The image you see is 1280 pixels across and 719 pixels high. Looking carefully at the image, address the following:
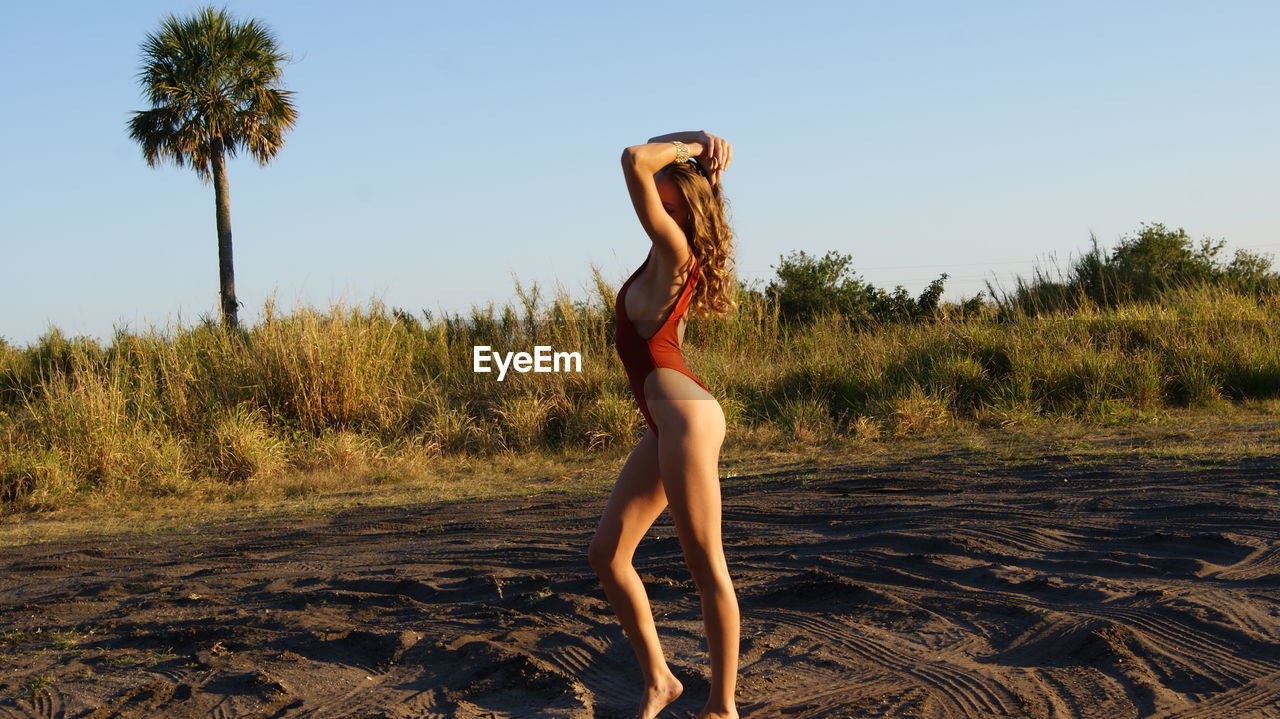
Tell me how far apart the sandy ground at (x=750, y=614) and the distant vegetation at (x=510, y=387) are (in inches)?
118

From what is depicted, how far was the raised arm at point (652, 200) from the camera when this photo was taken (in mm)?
3100

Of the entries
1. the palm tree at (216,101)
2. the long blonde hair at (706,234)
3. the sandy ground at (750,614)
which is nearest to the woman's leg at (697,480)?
the long blonde hair at (706,234)

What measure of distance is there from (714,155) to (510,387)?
9.90 metres

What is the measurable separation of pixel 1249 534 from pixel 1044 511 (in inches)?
50.9

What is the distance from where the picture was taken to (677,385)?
3.25 metres

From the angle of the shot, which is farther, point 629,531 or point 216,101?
point 216,101

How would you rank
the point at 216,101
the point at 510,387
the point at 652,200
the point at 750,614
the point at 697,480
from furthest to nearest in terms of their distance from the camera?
the point at 216,101
the point at 510,387
the point at 750,614
the point at 697,480
the point at 652,200

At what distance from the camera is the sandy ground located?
409 centimetres

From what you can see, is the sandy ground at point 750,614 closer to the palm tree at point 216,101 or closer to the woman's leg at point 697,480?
the woman's leg at point 697,480

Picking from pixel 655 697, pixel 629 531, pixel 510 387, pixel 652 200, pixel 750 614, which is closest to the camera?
pixel 652 200

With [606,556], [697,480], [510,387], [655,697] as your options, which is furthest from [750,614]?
[510,387]

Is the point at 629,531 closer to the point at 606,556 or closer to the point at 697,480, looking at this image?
the point at 606,556

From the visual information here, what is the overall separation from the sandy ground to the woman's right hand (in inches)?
75.3

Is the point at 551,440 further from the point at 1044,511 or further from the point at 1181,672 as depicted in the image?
the point at 1181,672
